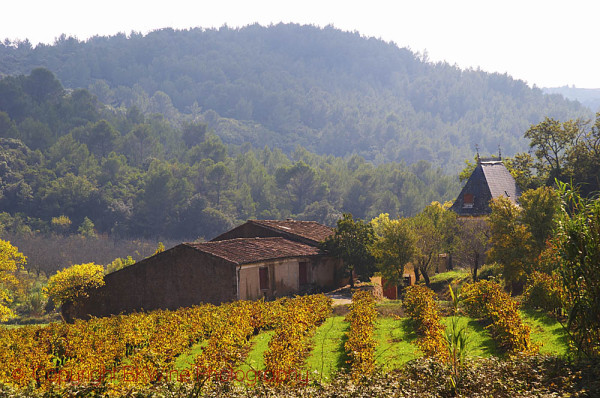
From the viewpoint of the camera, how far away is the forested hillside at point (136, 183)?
97.4 metres

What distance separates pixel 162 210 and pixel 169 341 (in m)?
88.0

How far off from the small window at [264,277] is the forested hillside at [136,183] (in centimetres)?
6375

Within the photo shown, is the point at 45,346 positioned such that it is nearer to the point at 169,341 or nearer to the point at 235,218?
the point at 169,341

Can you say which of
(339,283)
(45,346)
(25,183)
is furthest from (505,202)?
(25,183)

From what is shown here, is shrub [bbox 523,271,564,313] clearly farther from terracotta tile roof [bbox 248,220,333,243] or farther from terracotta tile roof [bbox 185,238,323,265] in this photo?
terracotta tile roof [bbox 248,220,333,243]

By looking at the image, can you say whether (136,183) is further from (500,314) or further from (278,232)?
(500,314)

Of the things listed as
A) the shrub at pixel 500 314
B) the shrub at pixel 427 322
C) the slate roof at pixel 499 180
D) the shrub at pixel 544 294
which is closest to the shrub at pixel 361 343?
the shrub at pixel 427 322

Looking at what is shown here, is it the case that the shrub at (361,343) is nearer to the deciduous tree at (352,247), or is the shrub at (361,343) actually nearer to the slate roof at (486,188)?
the deciduous tree at (352,247)

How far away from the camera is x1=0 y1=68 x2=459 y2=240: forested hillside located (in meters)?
97.4

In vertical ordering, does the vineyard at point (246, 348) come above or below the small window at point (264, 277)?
above

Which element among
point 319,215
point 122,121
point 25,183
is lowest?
point 319,215

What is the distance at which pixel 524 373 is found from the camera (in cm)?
1165

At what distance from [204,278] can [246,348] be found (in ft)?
45.3

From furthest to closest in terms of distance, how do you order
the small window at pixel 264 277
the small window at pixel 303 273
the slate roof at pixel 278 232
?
1. the slate roof at pixel 278 232
2. the small window at pixel 303 273
3. the small window at pixel 264 277
